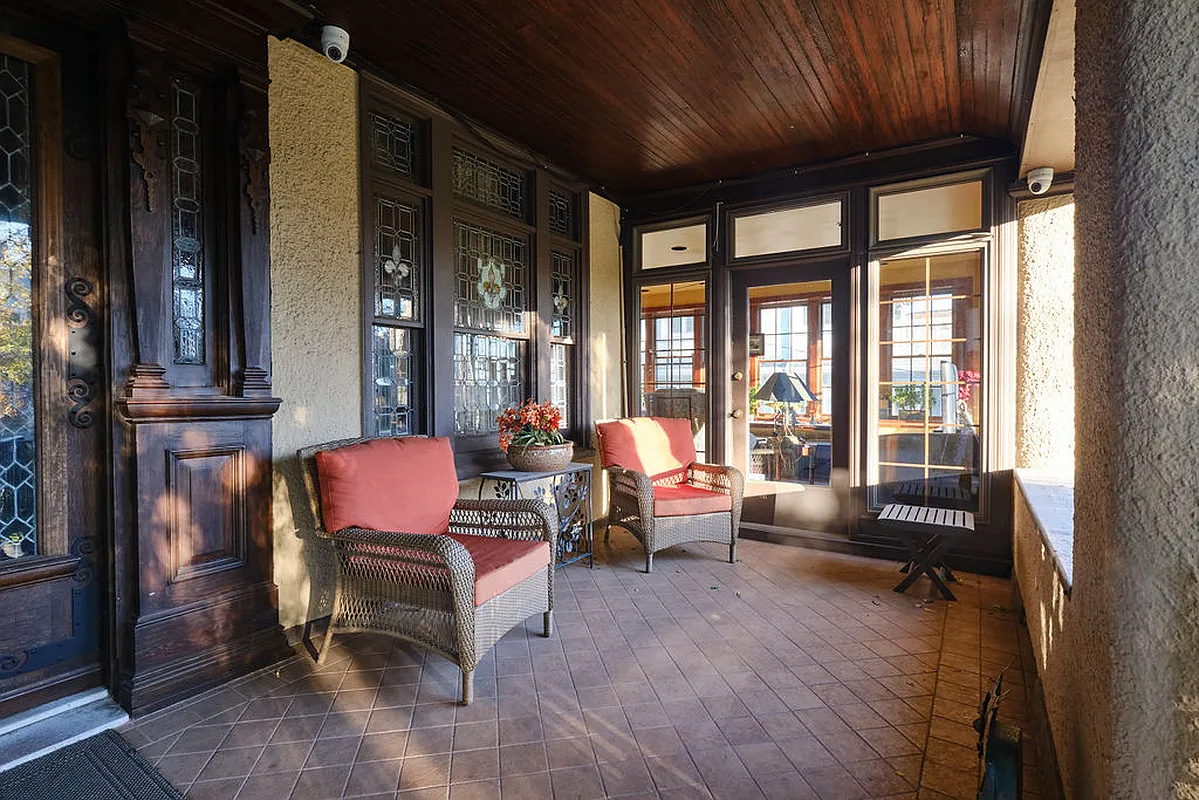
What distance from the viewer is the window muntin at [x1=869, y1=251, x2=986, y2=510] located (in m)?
3.95

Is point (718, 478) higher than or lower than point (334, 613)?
higher

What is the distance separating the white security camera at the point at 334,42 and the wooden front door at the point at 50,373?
0.88 m

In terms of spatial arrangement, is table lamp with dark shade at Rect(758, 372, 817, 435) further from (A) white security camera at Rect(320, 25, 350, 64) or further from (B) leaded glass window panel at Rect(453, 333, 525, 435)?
(A) white security camera at Rect(320, 25, 350, 64)

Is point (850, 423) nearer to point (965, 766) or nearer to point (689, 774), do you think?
point (965, 766)

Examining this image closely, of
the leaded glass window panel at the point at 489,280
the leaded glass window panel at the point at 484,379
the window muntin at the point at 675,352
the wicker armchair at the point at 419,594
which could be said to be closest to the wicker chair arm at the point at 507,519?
the wicker armchair at the point at 419,594

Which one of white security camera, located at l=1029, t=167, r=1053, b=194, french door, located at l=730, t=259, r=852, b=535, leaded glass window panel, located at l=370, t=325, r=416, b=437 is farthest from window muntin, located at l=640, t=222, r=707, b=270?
leaded glass window panel, located at l=370, t=325, r=416, b=437

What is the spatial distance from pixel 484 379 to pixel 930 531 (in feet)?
9.38

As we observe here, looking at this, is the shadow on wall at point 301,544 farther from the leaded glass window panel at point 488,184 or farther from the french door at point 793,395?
the french door at point 793,395

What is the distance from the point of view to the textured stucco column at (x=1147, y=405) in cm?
85

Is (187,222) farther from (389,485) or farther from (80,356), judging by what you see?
(389,485)

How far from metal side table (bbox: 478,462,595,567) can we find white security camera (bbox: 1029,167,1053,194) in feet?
10.8

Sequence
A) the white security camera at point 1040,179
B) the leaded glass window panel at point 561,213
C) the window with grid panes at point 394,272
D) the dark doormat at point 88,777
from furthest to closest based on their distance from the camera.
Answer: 1. the leaded glass window panel at point 561,213
2. the white security camera at point 1040,179
3. the window with grid panes at point 394,272
4. the dark doormat at point 88,777

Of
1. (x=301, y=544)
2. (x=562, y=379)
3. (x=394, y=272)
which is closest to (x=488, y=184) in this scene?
(x=394, y=272)

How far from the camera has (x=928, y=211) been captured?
4074 mm
